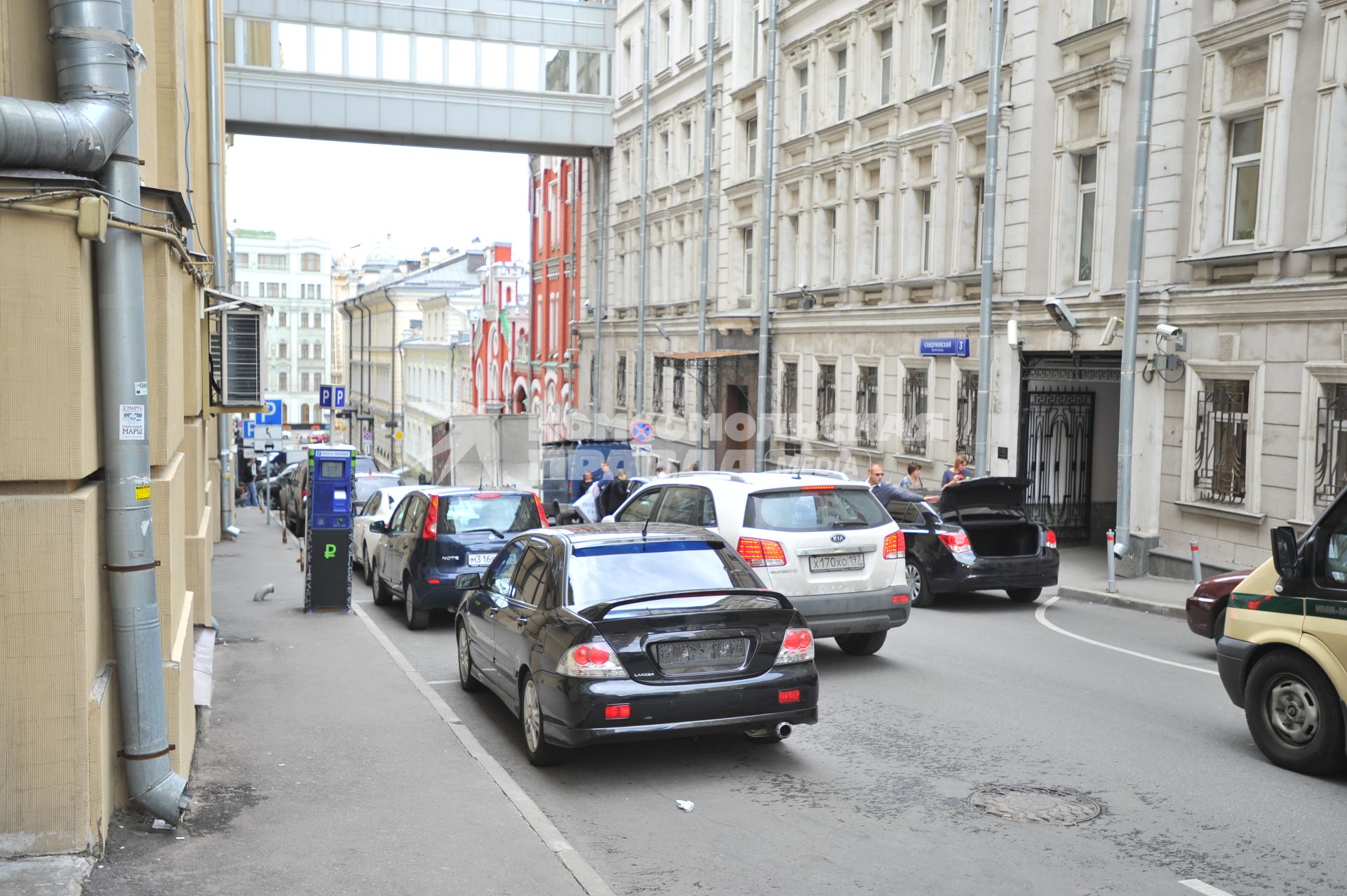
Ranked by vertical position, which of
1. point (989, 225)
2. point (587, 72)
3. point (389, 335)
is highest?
point (587, 72)

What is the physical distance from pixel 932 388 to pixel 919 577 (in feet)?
29.7

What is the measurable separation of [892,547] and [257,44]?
1336 inches

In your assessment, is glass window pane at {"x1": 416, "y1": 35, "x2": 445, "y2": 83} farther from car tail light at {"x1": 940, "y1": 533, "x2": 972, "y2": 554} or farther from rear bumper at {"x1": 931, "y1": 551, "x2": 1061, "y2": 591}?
rear bumper at {"x1": 931, "y1": 551, "x2": 1061, "y2": 591}

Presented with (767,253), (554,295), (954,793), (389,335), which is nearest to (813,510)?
(954,793)

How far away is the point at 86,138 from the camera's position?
543cm

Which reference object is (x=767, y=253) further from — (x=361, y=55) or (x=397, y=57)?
(x=361, y=55)

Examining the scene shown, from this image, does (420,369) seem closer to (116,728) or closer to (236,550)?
(236,550)

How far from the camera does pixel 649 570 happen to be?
8.12 meters

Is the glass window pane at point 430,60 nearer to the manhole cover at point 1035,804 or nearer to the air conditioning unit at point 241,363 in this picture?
the air conditioning unit at point 241,363

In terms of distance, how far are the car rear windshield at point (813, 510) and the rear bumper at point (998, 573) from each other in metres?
3.57

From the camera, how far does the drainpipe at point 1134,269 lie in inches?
687

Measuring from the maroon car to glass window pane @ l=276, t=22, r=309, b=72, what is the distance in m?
34.4

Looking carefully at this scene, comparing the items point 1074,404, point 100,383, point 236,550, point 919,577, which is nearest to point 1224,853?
point 100,383

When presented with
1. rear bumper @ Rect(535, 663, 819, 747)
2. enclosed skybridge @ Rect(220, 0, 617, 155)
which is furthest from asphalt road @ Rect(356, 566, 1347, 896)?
enclosed skybridge @ Rect(220, 0, 617, 155)
